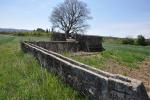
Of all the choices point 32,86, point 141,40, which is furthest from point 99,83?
point 141,40

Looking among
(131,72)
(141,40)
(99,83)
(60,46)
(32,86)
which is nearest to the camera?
(99,83)

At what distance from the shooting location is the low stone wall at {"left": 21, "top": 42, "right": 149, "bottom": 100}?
4684 millimetres

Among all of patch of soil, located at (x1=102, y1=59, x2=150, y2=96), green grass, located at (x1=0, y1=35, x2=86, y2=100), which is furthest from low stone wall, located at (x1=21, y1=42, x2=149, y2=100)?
patch of soil, located at (x1=102, y1=59, x2=150, y2=96)

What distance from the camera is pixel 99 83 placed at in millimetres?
5625

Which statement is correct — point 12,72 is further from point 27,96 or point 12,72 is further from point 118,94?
point 118,94

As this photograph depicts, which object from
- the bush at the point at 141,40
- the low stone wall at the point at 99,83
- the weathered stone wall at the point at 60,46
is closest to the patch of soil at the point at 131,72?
the weathered stone wall at the point at 60,46

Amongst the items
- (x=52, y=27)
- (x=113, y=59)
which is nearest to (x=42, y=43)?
(x=113, y=59)

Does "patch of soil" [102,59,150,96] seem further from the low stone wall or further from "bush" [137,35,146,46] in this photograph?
"bush" [137,35,146,46]

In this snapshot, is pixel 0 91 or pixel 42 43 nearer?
pixel 0 91

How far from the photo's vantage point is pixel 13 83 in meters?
7.91

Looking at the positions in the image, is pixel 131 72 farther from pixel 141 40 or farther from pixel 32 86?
pixel 141 40

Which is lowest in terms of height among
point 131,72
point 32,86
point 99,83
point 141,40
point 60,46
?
point 141,40

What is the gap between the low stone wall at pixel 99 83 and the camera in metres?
4.68

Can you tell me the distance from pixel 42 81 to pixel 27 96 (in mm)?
1310
